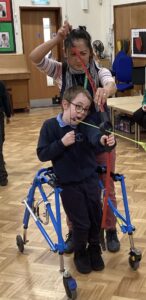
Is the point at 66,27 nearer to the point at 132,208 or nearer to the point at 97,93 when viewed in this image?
the point at 97,93

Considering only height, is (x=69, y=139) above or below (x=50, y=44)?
below

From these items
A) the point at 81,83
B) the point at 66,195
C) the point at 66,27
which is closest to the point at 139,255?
the point at 66,195

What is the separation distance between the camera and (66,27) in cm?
201

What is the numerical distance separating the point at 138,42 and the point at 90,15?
5.02 feet

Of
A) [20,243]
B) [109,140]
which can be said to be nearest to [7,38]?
[20,243]

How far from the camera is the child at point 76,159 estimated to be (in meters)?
1.97

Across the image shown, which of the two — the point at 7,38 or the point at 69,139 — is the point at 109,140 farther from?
the point at 7,38

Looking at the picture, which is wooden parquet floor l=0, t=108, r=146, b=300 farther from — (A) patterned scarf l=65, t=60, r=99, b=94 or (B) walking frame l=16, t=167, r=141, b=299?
(A) patterned scarf l=65, t=60, r=99, b=94

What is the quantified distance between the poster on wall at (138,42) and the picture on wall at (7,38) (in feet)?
7.59

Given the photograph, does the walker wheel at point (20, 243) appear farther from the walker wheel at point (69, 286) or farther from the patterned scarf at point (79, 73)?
the patterned scarf at point (79, 73)

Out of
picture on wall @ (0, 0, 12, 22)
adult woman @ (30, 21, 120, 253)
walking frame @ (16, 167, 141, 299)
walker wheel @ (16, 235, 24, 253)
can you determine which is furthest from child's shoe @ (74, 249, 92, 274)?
picture on wall @ (0, 0, 12, 22)

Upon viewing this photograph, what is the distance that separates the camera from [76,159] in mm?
2037

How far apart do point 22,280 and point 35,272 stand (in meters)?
0.10

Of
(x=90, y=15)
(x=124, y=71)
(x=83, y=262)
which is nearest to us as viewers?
(x=83, y=262)
